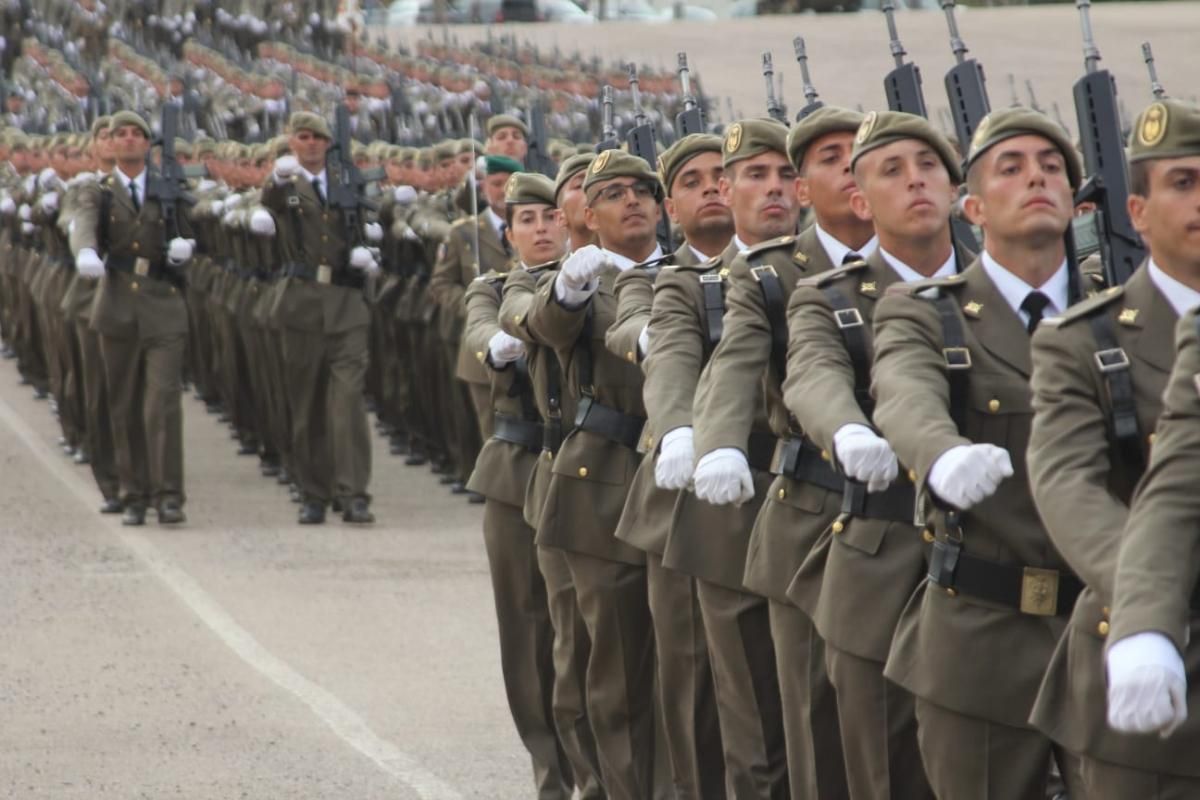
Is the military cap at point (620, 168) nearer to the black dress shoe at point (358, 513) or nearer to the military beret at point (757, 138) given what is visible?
the military beret at point (757, 138)

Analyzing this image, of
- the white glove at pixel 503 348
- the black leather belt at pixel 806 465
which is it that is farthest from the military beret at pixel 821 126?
the white glove at pixel 503 348

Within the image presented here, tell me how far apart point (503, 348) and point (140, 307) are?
6.64m

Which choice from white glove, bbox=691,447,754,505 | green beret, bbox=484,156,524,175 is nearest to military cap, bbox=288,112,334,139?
green beret, bbox=484,156,524,175

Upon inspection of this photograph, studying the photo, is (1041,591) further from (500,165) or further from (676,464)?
(500,165)

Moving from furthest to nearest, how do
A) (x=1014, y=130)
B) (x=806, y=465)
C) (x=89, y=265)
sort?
(x=89, y=265) < (x=806, y=465) < (x=1014, y=130)

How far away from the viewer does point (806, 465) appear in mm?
6051

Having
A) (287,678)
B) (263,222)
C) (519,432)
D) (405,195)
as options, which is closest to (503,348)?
(519,432)

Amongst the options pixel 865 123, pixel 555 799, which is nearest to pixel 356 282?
pixel 555 799

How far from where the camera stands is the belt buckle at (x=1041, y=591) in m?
4.87

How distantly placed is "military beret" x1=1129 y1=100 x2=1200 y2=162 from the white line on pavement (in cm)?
409

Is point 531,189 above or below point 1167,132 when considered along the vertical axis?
below

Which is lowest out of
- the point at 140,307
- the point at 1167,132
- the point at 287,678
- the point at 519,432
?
the point at 287,678

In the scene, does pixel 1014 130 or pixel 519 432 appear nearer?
pixel 1014 130

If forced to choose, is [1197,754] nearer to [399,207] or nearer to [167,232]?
[167,232]
